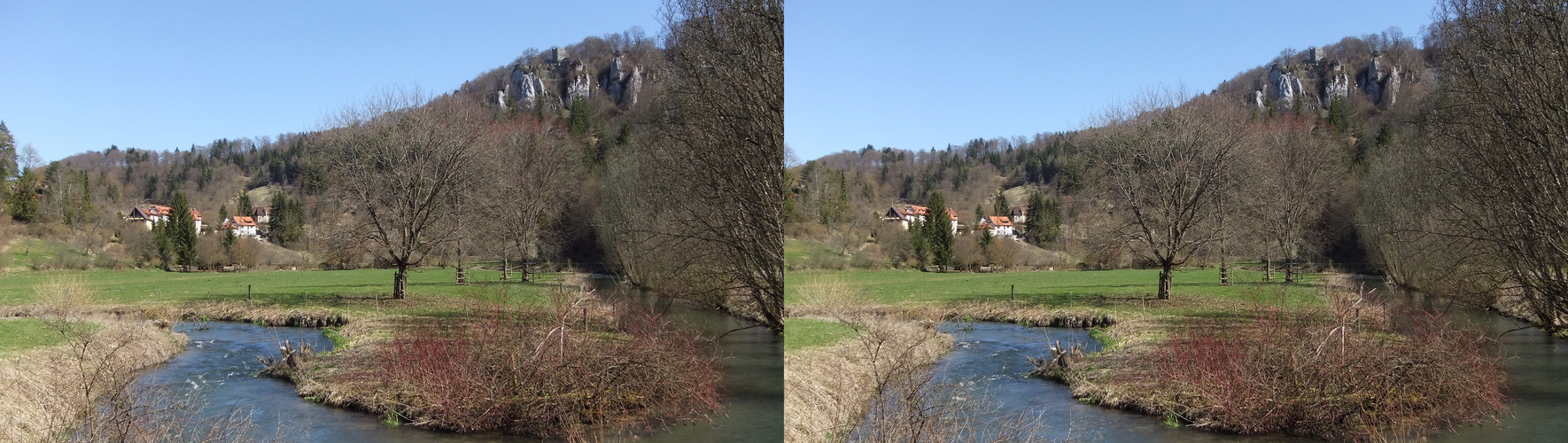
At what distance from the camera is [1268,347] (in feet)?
18.9

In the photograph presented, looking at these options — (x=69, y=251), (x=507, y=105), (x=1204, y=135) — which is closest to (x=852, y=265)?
(x=1204, y=135)

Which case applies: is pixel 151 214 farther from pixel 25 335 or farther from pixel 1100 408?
pixel 1100 408

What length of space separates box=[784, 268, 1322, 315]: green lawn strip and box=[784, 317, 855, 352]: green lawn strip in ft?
0.58

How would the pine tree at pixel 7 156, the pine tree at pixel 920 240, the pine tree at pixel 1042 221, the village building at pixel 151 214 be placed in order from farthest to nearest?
1. the village building at pixel 151 214
2. the pine tree at pixel 7 156
3. the pine tree at pixel 1042 221
4. the pine tree at pixel 920 240

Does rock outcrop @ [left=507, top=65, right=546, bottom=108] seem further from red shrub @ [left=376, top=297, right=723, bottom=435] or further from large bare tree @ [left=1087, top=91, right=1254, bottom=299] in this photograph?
large bare tree @ [left=1087, top=91, right=1254, bottom=299]

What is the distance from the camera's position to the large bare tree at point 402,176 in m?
6.51

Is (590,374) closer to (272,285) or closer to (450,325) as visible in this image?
(450,325)

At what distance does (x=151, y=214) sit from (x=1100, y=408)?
23.3 ft

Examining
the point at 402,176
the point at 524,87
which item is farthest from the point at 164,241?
the point at 524,87

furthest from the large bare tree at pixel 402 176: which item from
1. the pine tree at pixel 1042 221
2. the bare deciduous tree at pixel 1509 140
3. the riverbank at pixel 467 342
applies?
the bare deciduous tree at pixel 1509 140

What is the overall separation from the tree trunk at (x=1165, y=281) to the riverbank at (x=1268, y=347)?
0.04 metres

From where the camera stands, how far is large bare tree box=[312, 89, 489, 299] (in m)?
6.51

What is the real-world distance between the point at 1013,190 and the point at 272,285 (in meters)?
5.51

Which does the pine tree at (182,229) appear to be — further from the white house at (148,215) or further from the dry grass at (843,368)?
the dry grass at (843,368)
